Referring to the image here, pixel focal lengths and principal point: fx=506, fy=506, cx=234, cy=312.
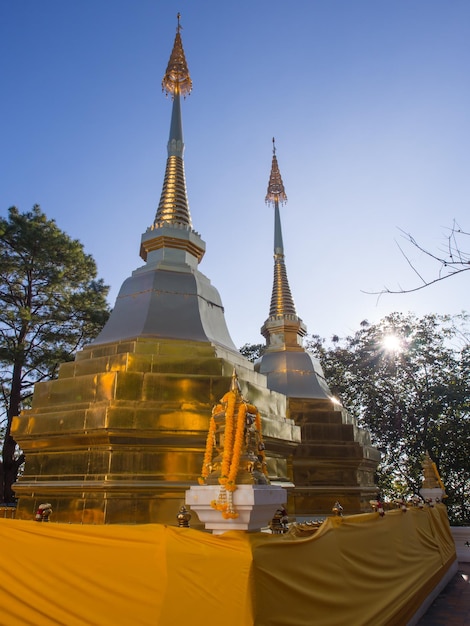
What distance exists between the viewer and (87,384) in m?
9.88

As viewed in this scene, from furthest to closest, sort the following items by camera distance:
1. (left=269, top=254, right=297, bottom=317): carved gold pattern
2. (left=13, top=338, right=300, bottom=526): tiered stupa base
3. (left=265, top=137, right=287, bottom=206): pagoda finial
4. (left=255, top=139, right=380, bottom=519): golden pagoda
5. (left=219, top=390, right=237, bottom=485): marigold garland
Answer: (left=265, top=137, right=287, bottom=206): pagoda finial
(left=269, top=254, right=297, bottom=317): carved gold pattern
(left=255, top=139, right=380, bottom=519): golden pagoda
(left=13, top=338, right=300, bottom=526): tiered stupa base
(left=219, top=390, right=237, bottom=485): marigold garland

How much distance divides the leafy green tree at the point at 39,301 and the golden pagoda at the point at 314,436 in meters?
9.22

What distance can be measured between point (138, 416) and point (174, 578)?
510 centimetres

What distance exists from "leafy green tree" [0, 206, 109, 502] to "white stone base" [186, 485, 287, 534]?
17.6m

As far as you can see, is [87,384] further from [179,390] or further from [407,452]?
[407,452]

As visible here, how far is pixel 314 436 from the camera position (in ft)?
50.2

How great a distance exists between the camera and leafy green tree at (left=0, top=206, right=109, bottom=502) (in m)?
21.6

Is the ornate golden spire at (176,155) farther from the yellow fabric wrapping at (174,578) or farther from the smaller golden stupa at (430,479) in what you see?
the smaller golden stupa at (430,479)

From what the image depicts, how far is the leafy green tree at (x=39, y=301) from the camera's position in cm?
2158

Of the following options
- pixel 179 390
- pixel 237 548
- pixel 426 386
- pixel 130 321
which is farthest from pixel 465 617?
pixel 426 386

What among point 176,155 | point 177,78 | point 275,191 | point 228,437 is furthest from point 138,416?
point 275,191

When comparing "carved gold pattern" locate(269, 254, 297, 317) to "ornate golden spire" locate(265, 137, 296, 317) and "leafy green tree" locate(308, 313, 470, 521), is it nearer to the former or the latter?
"ornate golden spire" locate(265, 137, 296, 317)

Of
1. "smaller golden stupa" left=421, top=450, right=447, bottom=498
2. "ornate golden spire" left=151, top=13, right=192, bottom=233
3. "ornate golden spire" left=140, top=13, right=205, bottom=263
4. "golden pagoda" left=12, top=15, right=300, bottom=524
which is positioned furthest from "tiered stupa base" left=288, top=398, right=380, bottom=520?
"ornate golden spire" left=151, top=13, right=192, bottom=233

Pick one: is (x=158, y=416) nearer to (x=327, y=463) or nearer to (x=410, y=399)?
(x=327, y=463)
